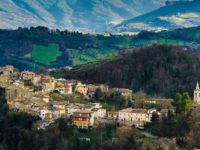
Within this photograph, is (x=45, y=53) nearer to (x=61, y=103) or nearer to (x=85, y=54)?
(x=85, y=54)

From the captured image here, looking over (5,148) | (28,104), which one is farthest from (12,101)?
(5,148)

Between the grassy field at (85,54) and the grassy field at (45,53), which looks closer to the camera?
the grassy field at (85,54)

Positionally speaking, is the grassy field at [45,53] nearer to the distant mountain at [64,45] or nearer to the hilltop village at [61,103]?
the distant mountain at [64,45]

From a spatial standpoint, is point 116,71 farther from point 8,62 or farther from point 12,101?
point 8,62

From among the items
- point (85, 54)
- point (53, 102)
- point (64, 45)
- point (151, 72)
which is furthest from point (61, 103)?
point (64, 45)

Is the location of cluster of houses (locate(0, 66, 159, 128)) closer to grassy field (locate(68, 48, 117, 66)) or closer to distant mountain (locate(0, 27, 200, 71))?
grassy field (locate(68, 48, 117, 66))

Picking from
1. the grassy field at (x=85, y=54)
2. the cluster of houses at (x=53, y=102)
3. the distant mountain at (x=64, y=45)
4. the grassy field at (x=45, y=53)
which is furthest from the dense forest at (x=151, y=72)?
the grassy field at (x=45, y=53)
